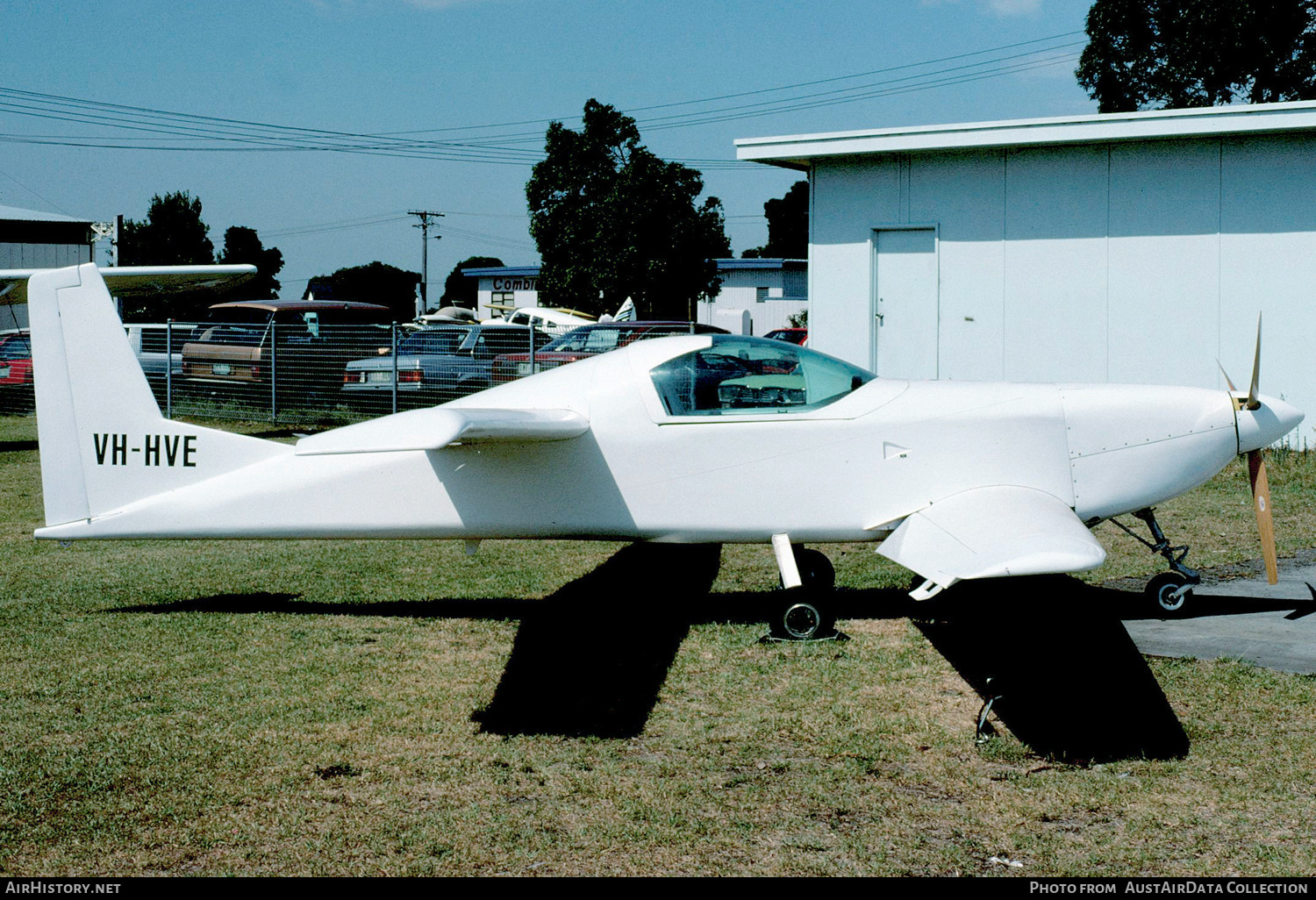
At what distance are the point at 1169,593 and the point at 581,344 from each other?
46.9 feet

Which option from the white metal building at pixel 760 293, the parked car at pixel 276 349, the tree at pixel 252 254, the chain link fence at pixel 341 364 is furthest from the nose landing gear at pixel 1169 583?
the tree at pixel 252 254

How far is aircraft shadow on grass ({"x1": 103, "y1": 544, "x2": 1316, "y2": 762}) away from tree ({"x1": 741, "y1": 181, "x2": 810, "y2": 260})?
81.9 m

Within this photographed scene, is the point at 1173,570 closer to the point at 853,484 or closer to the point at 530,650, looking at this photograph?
the point at 853,484

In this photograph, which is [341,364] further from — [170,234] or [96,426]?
[170,234]

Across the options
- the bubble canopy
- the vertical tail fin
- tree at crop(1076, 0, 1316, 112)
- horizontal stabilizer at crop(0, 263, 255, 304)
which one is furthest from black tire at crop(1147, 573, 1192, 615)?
tree at crop(1076, 0, 1316, 112)

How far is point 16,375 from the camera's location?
24.0 m

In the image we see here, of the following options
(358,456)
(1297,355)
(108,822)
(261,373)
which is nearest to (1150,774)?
(108,822)

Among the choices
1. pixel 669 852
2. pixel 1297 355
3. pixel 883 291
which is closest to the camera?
pixel 669 852

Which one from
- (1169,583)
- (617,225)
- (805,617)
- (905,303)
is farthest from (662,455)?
(617,225)

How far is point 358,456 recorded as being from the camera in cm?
685

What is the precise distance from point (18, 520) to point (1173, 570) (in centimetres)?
1029

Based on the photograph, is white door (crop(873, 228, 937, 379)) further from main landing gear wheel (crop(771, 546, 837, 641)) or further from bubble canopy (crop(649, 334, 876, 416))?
main landing gear wheel (crop(771, 546, 837, 641))

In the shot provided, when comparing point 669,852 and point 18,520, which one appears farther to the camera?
point 18,520

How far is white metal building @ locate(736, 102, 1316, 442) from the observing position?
1416cm
